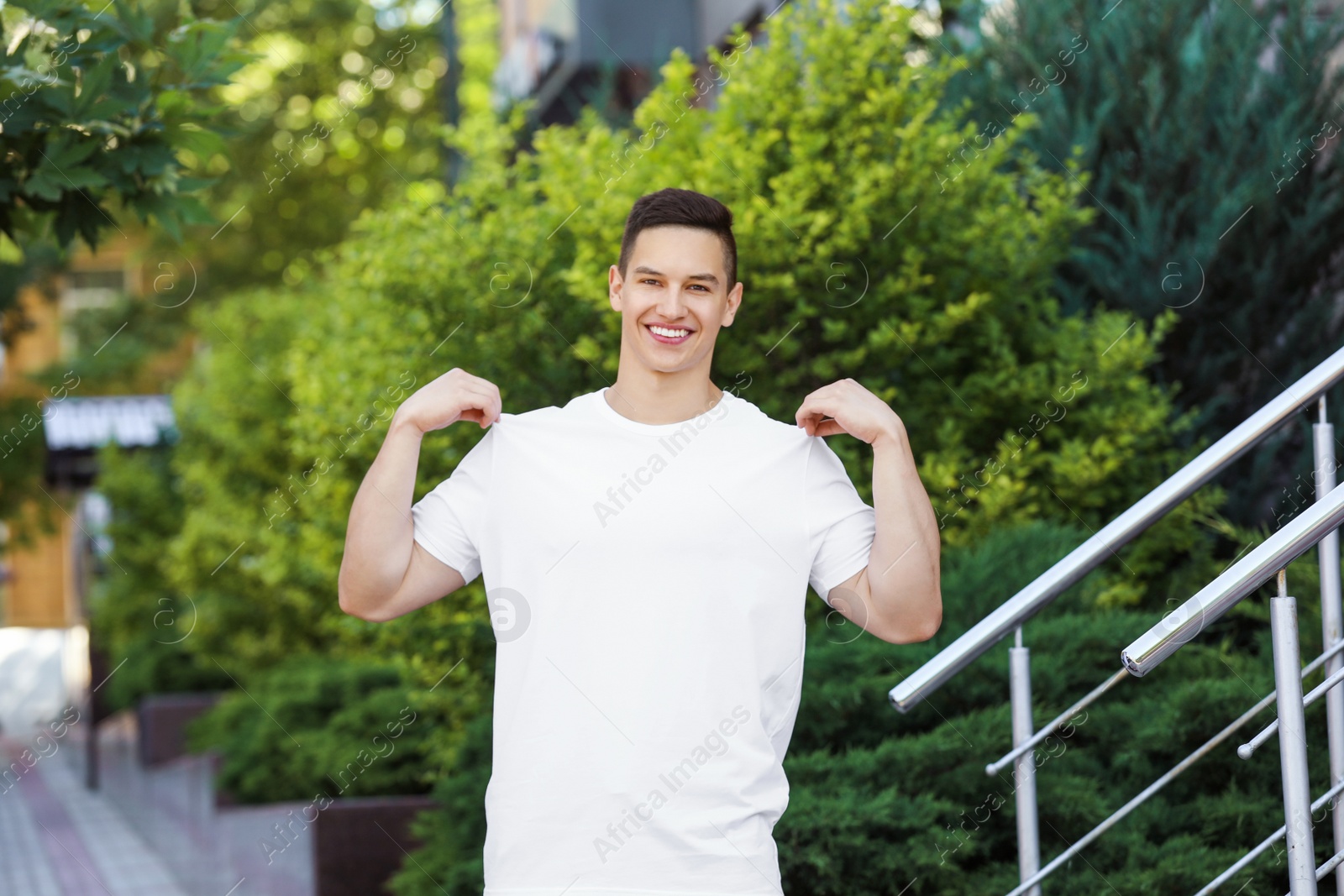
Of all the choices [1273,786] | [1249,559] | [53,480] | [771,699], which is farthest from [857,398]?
[53,480]

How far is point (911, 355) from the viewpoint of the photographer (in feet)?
18.2

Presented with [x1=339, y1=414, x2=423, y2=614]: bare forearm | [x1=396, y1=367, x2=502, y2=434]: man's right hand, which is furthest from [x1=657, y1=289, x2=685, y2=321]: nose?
[x1=339, y1=414, x2=423, y2=614]: bare forearm

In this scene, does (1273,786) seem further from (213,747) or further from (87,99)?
(213,747)

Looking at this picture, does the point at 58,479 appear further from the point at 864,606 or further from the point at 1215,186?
the point at 864,606

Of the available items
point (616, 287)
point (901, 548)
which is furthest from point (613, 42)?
point (901, 548)

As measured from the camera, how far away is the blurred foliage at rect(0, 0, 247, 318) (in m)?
3.88

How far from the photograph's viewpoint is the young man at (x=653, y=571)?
2.29m

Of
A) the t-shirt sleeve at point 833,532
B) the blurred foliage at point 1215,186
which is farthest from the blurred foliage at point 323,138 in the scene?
the t-shirt sleeve at point 833,532

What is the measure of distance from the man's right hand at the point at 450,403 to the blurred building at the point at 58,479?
12.0 ft

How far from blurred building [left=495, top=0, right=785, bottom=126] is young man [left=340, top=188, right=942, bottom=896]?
9060 millimetres

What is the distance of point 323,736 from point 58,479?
12.3 m

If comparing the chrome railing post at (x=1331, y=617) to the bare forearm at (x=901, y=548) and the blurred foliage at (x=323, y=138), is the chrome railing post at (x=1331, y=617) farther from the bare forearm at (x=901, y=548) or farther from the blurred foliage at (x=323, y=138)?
the blurred foliage at (x=323, y=138)

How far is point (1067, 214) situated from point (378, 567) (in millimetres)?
3951

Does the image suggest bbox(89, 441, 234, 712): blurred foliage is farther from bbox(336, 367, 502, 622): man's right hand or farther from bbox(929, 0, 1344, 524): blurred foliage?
bbox(336, 367, 502, 622): man's right hand
